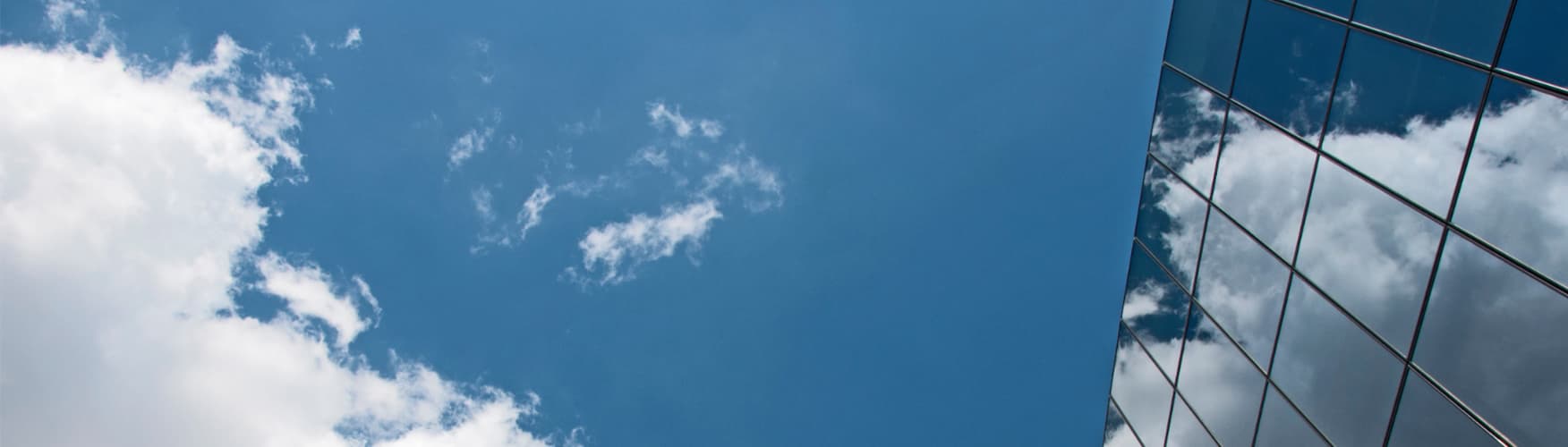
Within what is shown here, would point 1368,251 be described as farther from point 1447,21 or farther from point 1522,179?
point 1447,21

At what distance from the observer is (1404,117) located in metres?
9.41

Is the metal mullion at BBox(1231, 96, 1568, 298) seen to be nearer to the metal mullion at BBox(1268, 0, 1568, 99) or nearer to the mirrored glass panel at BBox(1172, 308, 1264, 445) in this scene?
the metal mullion at BBox(1268, 0, 1568, 99)

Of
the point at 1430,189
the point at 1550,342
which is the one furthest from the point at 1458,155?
the point at 1550,342

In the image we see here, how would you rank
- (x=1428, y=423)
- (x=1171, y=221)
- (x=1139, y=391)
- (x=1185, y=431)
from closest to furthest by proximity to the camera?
(x=1428, y=423), (x=1185, y=431), (x=1171, y=221), (x=1139, y=391)

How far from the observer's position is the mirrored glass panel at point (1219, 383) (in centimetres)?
1237

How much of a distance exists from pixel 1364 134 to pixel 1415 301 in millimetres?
2185

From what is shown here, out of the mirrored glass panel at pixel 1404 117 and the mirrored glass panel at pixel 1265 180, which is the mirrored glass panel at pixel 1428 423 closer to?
the mirrored glass panel at pixel 1404 117

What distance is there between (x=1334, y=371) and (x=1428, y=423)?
5.24 ft

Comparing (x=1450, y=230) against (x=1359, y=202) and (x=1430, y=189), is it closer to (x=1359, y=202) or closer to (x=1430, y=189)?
(x=1430, y=189)

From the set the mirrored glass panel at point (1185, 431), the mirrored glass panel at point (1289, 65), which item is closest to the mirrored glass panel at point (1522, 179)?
the mirrored glass panel at point (1289, 65)

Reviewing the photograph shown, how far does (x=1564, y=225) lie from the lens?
7438 mm

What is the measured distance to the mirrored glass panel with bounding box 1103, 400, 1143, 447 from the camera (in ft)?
54.0

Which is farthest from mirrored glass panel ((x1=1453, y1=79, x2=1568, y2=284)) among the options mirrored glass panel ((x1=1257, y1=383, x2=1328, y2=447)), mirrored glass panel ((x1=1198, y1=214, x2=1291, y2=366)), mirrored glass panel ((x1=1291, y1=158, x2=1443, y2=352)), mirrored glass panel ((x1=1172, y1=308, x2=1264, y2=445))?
mirrored glass panel ((x1=1172, y1=308, x2=1264, y2=445))

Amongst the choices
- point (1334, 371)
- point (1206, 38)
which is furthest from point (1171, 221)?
point (1334, 371)
